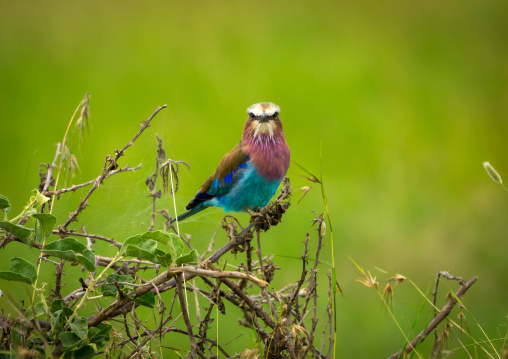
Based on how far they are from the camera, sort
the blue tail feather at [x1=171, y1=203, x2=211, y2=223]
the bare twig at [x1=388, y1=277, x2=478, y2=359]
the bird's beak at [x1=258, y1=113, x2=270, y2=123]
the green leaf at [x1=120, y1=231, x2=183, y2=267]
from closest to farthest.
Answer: the green leaf at [x1=120, y1=231, x2=183, y2=267] < the bare twig at [x1=388, y1=277, x2=478, y2=359] < the bird's beak at [x1=258, y1=113, x2=270, y2=123] < the blue tail feather at [x1=171, y1=203, x2=211, y2=223]

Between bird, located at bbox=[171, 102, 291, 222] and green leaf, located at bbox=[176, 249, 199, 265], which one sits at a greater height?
bird, located at bbox=[171, 102, 291, 222]

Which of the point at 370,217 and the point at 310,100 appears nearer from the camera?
the point at 370,217

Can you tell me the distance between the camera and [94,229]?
6.57 ft

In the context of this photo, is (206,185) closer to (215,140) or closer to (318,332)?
(318,332)

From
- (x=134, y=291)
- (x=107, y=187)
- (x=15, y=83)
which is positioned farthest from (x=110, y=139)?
(x=134, y=291)

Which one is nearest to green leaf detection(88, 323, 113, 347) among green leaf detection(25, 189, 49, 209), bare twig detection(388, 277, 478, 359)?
green leaf detection(25, 189, 49, 209)

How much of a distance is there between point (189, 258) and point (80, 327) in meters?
0.26

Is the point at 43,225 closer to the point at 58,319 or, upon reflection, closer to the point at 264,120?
the point at 58,319

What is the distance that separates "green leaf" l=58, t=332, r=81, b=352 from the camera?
1.32 metres

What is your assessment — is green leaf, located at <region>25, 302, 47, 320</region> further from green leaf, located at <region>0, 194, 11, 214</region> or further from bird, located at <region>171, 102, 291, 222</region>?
bird, located at <region>171, 102, 291, 222</region>

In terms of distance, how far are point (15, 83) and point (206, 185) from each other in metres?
3.54

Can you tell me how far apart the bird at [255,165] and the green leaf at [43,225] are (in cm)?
103

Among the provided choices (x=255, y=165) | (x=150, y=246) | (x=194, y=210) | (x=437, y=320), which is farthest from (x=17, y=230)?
(x=194, y=210)

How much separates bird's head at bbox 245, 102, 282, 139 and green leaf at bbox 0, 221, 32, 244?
1.11 meters
